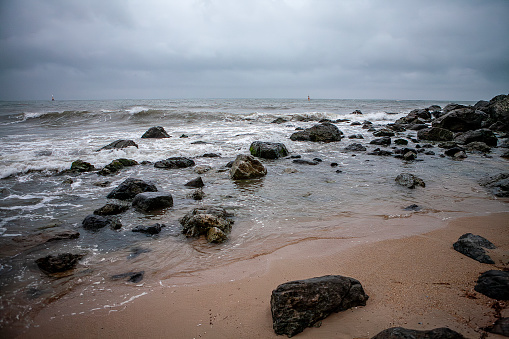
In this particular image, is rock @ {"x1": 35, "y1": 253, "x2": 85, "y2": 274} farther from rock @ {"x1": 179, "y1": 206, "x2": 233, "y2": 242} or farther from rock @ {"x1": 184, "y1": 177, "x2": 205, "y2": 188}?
rock @ {"x1": 184, "y1": 177, "x2": 205, "y2": 188}

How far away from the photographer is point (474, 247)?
3627mm

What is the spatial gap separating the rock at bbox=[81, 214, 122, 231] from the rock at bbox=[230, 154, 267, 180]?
154 inches

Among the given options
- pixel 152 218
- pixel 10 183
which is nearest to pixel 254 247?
pixel 152 218

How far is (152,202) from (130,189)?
129 cm

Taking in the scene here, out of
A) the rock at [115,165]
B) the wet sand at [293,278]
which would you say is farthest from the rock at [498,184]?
the rock at [115,165]

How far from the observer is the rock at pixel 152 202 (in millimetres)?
5727

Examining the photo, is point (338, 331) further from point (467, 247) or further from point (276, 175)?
point (276, 175)

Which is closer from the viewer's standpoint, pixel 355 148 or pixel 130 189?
pixel 130 189

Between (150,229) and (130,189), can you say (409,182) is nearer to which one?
(150,229)

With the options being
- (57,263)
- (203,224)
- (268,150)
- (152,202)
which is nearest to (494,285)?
(203,224)

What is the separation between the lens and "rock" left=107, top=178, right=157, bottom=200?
651 centimetres

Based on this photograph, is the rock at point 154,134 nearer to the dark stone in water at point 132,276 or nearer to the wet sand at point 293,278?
the dark stone in water at point 132,276

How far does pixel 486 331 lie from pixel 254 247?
108 inches

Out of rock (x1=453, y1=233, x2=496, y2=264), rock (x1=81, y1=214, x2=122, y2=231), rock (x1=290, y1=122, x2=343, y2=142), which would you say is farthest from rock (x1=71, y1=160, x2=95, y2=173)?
rock (x1=290, y1=122, x2=343, y2=142)
